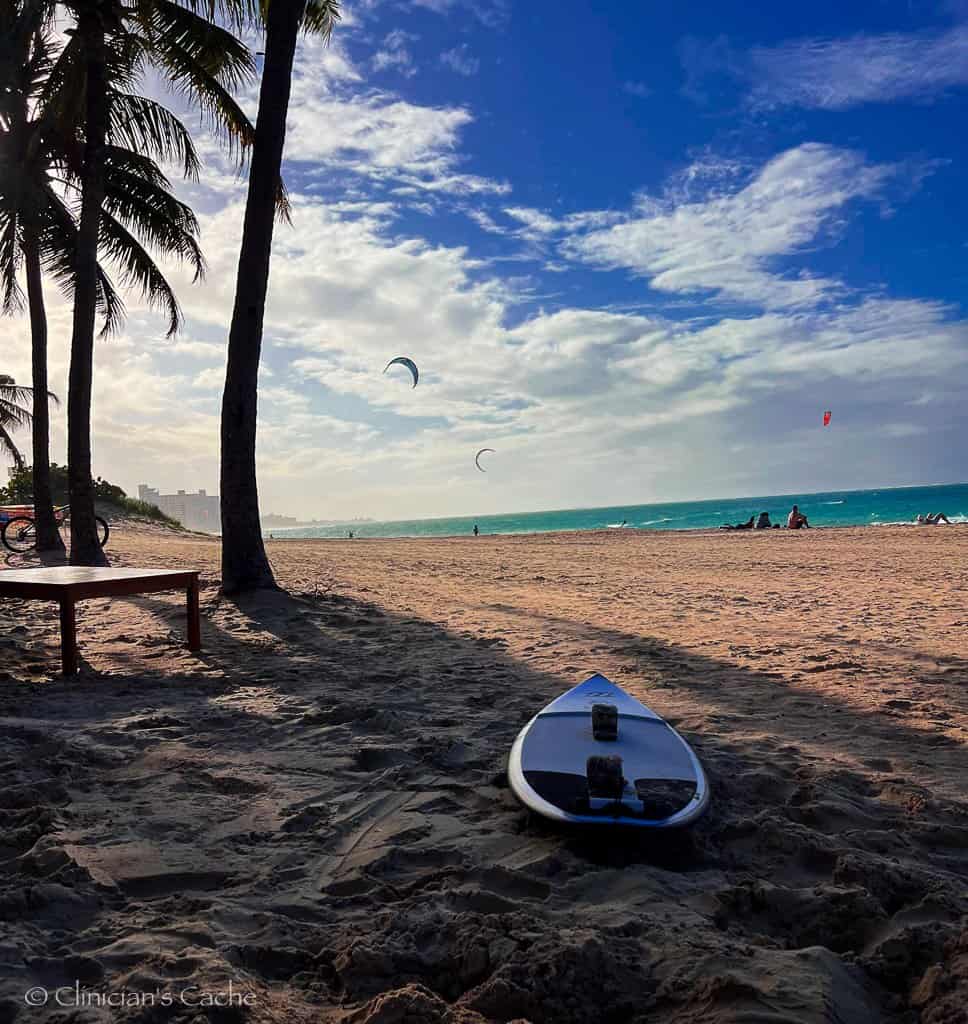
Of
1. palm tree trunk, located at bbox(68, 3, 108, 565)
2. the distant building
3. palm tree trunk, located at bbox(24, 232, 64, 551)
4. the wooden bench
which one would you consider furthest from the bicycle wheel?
the distant building

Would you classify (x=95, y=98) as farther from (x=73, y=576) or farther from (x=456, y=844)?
(x=456, y=844)

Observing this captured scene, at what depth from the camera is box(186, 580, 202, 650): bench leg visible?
5.40 metres

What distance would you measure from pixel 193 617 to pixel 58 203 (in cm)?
1060

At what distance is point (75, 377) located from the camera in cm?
1002

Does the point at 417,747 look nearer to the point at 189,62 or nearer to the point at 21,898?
the point at 21,898

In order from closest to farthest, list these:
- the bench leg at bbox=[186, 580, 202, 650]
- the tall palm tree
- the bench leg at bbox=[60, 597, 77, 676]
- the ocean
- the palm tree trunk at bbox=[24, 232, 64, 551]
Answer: the bench leg at bbox=[60, 597, 77, 676] → the bench leg at bbox=[186, 580, 202, 650] → the tall palm tree → the palm tree trunk at bbox=[24, 232, 64, 551] → the ocean

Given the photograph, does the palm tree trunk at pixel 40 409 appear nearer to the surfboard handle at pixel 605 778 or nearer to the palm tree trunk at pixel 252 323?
the palm tree trunk at pixel 252 323

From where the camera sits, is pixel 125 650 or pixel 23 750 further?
pixel 125 650

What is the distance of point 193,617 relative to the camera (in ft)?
18.0

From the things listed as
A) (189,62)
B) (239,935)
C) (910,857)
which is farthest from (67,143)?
(910,857)

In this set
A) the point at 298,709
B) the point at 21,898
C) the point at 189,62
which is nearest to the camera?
the point at 21,898

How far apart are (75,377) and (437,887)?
32.7 ft

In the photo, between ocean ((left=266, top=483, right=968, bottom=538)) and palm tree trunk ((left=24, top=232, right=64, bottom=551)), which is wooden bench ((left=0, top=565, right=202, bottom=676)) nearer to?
→ palm tree trunk ((left=24, top=232, right=64, bottom=551))

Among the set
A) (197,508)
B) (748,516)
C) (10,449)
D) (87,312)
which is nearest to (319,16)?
(87,312)
